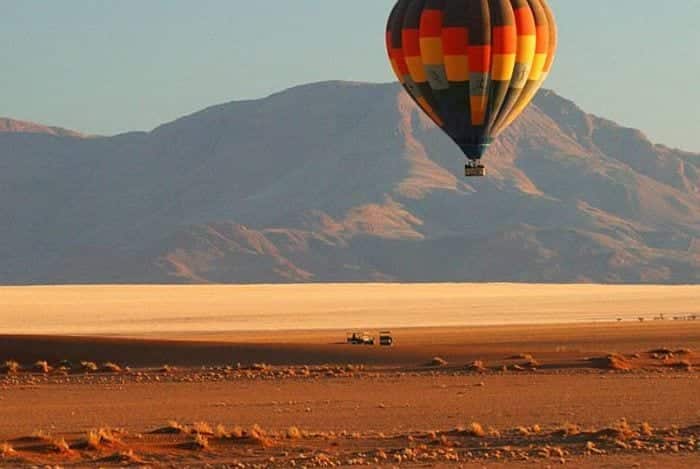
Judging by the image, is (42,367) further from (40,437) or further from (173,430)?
(40,437)

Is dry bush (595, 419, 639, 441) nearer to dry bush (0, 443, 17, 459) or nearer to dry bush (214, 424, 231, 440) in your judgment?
dry bush (214, 424, 231, 440)

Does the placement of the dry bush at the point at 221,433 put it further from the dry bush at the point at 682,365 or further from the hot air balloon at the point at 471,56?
the dry bush at the point at 682,365

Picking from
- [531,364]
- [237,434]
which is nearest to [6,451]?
[237,434]

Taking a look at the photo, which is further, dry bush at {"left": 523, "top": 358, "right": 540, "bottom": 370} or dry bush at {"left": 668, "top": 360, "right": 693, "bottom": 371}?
dry bush at {"left": 523, "top": 358, "right": 540, "bottom": 370}

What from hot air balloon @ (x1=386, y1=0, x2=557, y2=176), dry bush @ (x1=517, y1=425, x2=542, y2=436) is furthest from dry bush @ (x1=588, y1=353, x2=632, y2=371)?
dry bush @ (x1=517, y1=425, x2=542, y2=436)

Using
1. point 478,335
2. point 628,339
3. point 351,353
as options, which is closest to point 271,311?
point 478,335

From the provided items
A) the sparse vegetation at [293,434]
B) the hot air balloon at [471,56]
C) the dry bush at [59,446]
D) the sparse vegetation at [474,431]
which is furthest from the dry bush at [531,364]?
the dry bush at [59,446]
